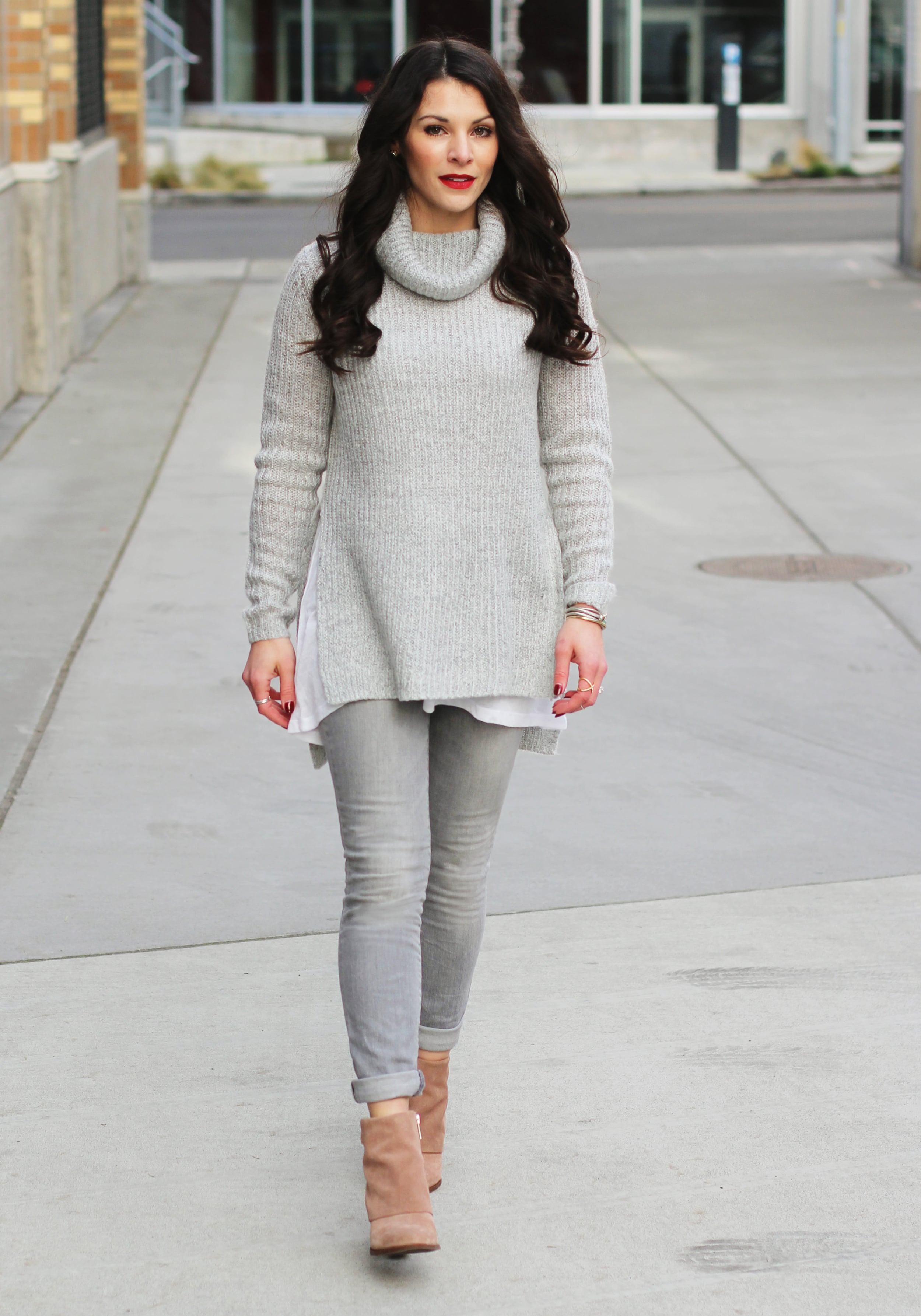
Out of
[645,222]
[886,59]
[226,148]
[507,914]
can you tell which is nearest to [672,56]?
[886,59]

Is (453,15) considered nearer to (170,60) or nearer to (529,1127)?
(170,60)

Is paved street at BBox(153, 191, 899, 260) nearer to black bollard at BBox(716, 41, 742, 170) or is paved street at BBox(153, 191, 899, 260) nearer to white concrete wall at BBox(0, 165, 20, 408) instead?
black bollard at BBox(716, 41, 742, 170)

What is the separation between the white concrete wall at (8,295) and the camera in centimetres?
1096

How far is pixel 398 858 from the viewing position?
2955mm

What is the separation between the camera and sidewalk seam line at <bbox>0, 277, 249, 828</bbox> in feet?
17.0

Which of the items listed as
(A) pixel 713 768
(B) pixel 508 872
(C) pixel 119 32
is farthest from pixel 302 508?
(C) pixel 119 32

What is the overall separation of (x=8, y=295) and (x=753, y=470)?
4506 millimetres

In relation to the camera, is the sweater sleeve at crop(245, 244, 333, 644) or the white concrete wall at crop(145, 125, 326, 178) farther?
the white concrete wall at crop(145, 125, 326, 178)

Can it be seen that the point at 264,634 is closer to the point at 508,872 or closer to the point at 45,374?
the point at 508,872

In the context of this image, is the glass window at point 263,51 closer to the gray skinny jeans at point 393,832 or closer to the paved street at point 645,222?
the paved street at point 645,222

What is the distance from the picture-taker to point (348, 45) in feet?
111

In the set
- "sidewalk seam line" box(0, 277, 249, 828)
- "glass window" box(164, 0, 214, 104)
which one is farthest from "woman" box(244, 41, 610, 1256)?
"glass window" box(164, 0, 214, 104)

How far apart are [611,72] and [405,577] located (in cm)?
3277

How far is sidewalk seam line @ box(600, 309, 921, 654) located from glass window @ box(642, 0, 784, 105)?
21234mm
